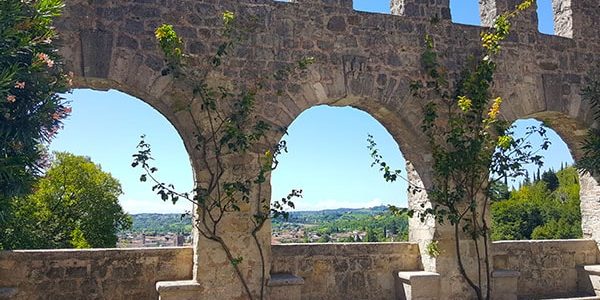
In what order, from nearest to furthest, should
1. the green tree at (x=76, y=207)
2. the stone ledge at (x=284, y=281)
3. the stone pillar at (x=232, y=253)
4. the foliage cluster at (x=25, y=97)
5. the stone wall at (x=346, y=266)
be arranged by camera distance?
Answer: the foliage cluster at (x=25, y=97), the stone pillar at (x=232, y=253), the stone ledge at (x=284, y=281), the stone wall at (x=346, y=266), the green tree at (x=76, y=207)

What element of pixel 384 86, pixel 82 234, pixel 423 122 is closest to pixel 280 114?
pixel 384 86

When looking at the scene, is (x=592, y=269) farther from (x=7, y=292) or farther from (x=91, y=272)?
(x=7, y=292)

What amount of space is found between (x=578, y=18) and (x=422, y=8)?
2643 millimetres

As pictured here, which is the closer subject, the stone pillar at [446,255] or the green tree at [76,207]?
the stone pillar at [446,255]

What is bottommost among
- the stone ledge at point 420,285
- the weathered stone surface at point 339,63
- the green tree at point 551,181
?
the stone ledge at point 420,285

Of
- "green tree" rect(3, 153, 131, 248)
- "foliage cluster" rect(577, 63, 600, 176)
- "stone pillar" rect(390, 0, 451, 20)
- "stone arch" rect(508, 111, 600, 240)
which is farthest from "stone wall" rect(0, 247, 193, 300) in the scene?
"green tree" rect(3, 153, 131, 248)

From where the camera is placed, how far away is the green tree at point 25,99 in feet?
12.6

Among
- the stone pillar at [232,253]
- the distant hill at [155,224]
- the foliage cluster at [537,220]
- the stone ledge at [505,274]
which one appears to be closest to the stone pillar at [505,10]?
the stone ledge at [505,274]

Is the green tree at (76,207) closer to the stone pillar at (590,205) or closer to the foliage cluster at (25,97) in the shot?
the stone pillar at (590,205)

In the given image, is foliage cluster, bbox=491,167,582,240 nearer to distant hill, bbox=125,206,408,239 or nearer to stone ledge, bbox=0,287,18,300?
distant hill, bbox=125,206,408,239

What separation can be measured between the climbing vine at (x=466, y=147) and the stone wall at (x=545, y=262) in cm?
76

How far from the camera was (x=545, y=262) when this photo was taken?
796 cm

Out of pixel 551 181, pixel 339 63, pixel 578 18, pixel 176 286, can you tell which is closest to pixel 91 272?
pixel 176 286

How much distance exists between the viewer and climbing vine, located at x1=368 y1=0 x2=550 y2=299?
22.6 ft
